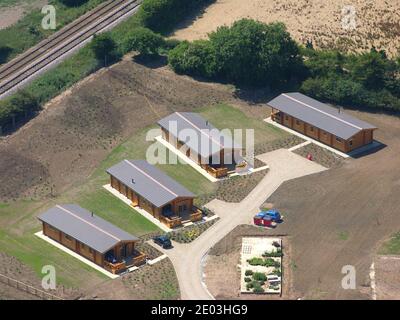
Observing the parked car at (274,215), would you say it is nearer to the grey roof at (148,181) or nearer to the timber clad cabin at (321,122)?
the grey roof at (148,181)

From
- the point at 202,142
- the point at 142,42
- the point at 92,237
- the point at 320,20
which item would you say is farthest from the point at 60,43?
the point at 92,237

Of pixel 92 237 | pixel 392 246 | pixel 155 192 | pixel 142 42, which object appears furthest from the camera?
pixel 142 42

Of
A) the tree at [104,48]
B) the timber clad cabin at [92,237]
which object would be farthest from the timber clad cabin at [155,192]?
Answer: the tree at [104,48]

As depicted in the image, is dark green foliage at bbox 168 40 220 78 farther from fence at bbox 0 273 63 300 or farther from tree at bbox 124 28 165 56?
fence at bbox 0 273 63 300

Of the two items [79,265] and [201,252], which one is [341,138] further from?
[79,265]

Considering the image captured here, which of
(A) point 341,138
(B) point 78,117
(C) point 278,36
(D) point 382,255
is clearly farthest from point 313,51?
(D) point 382,255

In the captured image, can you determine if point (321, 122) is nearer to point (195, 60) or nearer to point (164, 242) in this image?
point (195, 60)

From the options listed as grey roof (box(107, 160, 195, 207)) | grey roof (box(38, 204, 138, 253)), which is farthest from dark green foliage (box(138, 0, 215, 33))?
grey roof (box(38, 204, 138, 253))
